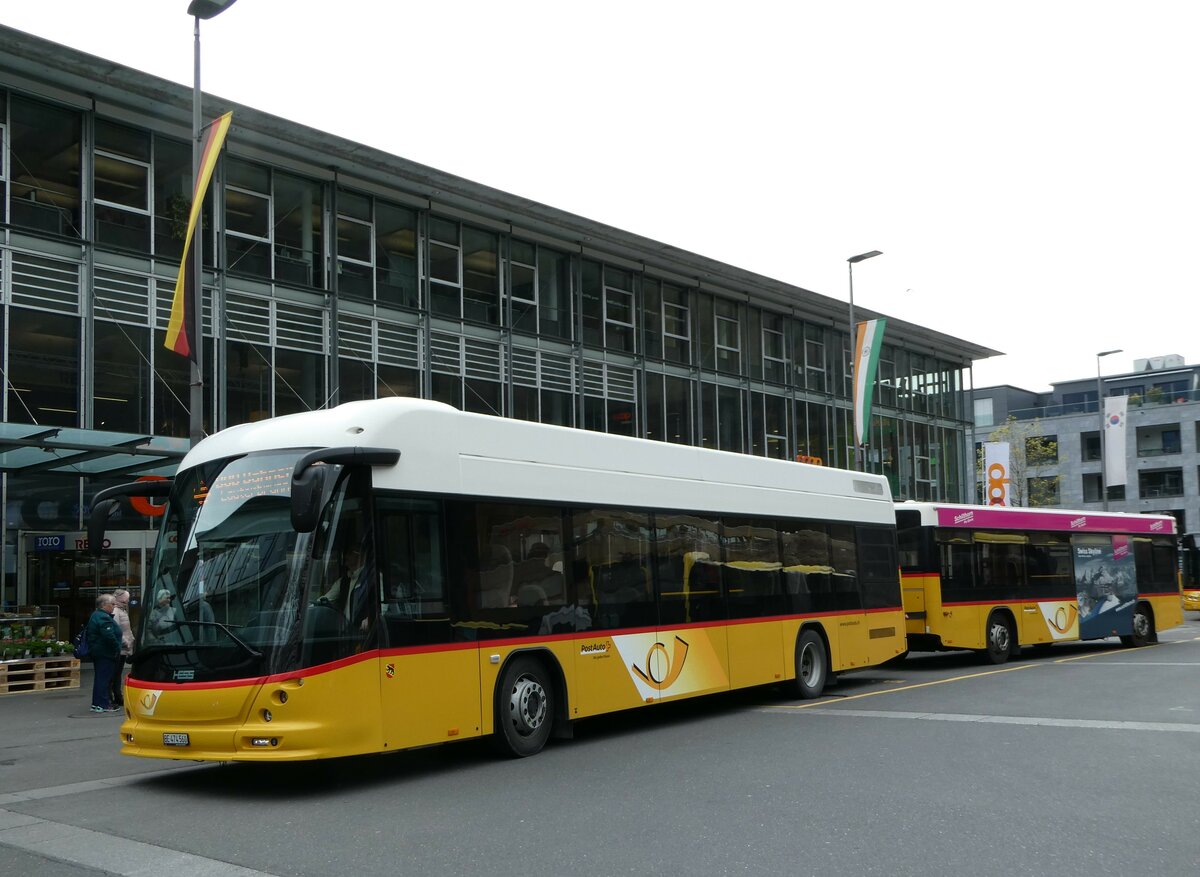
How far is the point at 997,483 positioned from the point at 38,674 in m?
31.0

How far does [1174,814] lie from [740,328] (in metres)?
29.7

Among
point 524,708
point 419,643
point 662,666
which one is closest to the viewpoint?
point 419,643

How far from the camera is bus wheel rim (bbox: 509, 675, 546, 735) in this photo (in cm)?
1065

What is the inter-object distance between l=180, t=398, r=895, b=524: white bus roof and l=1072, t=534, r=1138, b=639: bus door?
1029cm

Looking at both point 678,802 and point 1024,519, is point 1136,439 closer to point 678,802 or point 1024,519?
point 1024,519

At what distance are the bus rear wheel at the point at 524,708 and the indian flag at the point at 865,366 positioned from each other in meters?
20.0

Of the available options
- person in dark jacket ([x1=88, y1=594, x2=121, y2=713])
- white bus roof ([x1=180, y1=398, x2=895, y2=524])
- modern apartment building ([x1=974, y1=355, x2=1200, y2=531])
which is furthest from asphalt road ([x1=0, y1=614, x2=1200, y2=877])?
modern apartment building ([x1=974, y1=355, x2=1200, y2=531])

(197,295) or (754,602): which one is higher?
(197,295)

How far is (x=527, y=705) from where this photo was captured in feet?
35.3

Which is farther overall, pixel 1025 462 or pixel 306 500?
pixel 1025 462

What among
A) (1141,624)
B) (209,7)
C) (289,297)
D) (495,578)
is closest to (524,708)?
(495,578)

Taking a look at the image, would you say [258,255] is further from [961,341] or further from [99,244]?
[961,341]

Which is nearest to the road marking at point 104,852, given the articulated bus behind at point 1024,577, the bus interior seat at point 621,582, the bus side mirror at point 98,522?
the bus side mirror at point 98,522

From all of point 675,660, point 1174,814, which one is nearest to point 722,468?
point 675,660
